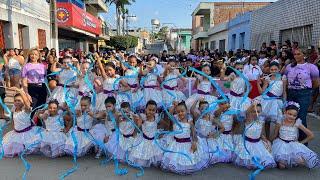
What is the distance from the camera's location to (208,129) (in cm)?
495

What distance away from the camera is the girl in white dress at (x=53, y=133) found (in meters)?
4.87

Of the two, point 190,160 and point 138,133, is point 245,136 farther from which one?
point 138,133

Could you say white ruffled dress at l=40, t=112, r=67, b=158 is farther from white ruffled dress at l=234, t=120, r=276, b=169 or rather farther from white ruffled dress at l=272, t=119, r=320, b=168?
white ruffled dress at l=272, t=119, r=320, b=168

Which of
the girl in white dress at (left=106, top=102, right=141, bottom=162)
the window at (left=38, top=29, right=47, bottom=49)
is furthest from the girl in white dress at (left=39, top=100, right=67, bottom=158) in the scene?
the window at (left=38, top=29, right=47, bottom=49)

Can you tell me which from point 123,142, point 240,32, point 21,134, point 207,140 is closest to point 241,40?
point 240,32

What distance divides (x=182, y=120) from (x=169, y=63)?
1.69 m

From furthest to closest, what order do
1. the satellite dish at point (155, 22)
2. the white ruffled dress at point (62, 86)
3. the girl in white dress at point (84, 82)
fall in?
the satellite dish at point (155, 22)
the white ruffled dress at point (62, 86)
the girl in white dress at point (84, 82)

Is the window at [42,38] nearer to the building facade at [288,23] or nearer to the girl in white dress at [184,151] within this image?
the building facade at [288,23]

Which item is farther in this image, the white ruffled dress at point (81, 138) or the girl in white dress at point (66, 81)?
the girl in white dress at point (66, 81)

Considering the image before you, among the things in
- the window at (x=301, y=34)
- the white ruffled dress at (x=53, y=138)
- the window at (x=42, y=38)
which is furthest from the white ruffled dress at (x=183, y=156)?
the window at (x=42, y=38)

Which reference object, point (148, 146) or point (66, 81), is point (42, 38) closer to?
point (66, 81)

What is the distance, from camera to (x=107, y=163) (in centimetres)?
469

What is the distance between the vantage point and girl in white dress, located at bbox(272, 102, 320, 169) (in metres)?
4.46

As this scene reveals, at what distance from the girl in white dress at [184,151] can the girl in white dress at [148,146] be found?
17 centimetres
